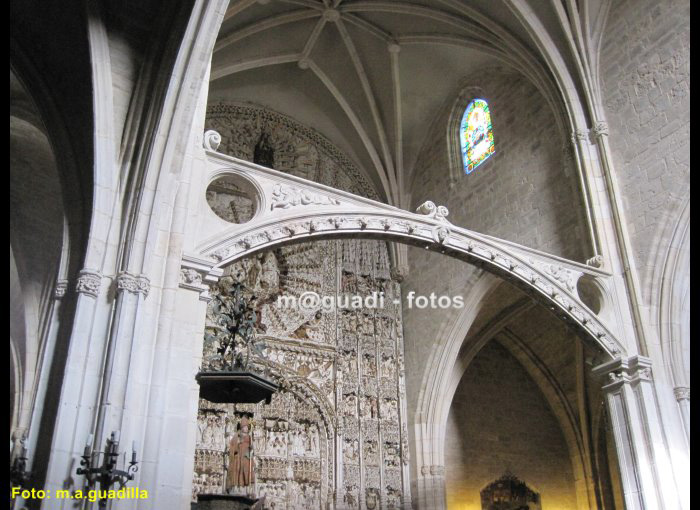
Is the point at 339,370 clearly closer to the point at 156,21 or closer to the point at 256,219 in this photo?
the point at 256,219

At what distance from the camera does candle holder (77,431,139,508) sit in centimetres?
519

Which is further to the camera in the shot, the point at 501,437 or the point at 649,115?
the point at 501,437

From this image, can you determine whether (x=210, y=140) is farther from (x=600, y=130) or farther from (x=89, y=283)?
(x=600, y=130)

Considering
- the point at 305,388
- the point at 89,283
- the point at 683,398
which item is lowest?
the point at 683,398

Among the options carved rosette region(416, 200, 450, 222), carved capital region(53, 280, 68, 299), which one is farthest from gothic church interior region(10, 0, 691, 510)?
carved rosette region(416, 200, 450, 222)

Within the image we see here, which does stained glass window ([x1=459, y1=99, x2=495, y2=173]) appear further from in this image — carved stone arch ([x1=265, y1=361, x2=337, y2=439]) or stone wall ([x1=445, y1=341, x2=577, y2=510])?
carved stone arch ([x1=265, y1=361, x2=337, y2=439])

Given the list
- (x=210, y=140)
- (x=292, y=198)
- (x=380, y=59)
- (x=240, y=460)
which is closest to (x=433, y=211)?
(x=292, y=198)

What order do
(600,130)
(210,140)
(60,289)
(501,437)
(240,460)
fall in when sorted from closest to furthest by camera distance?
(60,289) < (210,140) < (240,460) < (600,130) < (501,437)

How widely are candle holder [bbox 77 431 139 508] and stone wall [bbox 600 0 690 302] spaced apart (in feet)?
23.8

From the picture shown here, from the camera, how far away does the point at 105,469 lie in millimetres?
5203

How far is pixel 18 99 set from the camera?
398 inches

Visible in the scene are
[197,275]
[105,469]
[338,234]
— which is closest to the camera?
[105,469]

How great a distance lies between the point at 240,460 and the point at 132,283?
5.32 meters

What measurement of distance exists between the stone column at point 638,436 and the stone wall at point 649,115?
1.14m
